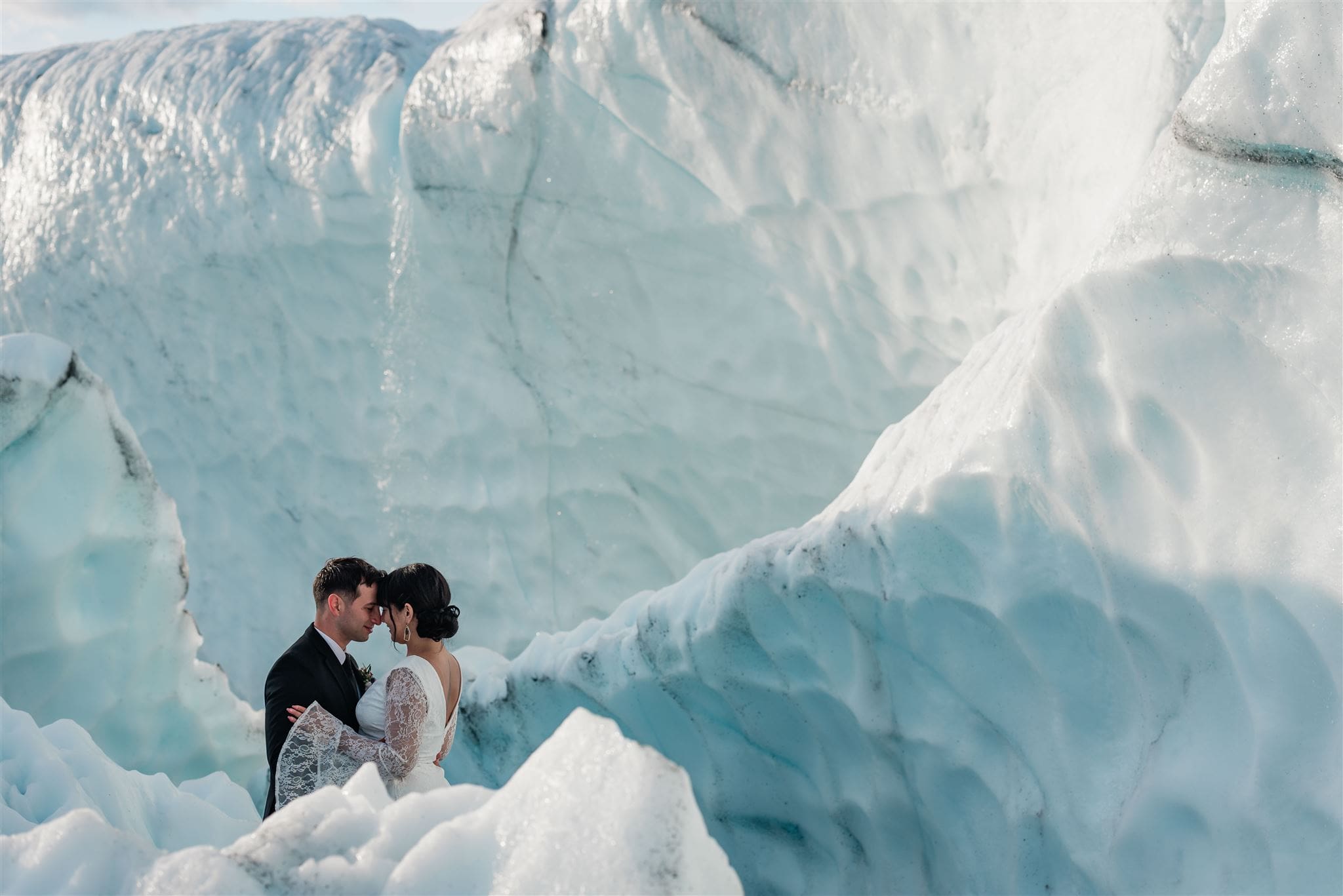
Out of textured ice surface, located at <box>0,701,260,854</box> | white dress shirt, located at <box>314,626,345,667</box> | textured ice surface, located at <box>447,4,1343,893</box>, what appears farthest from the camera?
white dress shirt, located at <box>314,626,345,667</box>

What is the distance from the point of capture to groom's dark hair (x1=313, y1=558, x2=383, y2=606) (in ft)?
8.14

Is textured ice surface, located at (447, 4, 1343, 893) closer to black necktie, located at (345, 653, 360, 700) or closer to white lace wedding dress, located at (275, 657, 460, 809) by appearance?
white lace wedding dress, located at (275, 657, 460, 809)

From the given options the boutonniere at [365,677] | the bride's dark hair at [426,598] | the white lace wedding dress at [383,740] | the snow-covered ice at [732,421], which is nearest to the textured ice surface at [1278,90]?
the snow-covered ice at [732,421]

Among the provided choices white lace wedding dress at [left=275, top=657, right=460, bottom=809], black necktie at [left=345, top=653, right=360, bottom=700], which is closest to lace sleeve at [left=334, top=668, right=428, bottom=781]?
white lace wedding dress at [left=275, top=657, right=460, bottom=809]

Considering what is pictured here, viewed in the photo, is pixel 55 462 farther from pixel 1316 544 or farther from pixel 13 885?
pixel 1316 544

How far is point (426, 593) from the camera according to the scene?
238 cm

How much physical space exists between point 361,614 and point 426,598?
0.22 m

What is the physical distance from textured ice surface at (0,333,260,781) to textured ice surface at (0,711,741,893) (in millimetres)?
1835

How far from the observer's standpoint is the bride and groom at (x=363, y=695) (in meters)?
2.24

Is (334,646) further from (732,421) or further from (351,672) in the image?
(732,421)

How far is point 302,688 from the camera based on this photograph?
2346mm

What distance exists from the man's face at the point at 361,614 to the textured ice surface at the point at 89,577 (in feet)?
3.60

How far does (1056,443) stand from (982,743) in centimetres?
58

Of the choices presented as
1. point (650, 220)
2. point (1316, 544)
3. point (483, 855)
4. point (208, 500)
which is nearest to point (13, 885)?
point (483, 855)
